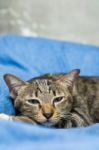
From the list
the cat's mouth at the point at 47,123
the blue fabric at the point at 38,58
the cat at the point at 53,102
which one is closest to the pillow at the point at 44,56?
the blue fabric at the point at 38,58

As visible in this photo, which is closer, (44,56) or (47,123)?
(47,123)

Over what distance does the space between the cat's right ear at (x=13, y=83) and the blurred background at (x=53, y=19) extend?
1104mm

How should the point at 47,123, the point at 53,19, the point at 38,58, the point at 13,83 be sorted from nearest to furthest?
1. the point at 47,123
2. the point at 13,83
3. the point at 38,58
4. the point at 53,19

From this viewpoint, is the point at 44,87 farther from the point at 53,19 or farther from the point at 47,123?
the point at 53,19

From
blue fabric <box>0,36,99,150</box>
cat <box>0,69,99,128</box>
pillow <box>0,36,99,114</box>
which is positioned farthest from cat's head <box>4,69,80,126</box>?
pillow <box>0,36,99,114</box>

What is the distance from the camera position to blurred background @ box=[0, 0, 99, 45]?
273cm

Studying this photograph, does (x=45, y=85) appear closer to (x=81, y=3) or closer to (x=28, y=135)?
(x=28, y=135)

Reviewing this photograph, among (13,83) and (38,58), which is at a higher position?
(38,58)

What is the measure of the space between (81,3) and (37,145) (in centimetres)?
174

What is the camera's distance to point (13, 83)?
1708mm

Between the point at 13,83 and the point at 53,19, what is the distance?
116cm

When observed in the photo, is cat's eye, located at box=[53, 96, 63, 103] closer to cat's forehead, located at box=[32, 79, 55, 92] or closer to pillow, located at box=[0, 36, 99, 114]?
cat's forehead, located at box=[32, 79, 55, 92]

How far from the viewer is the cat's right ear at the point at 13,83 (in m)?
1.69

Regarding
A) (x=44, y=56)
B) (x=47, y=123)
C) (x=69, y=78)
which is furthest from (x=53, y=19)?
(x=47, y=123)
